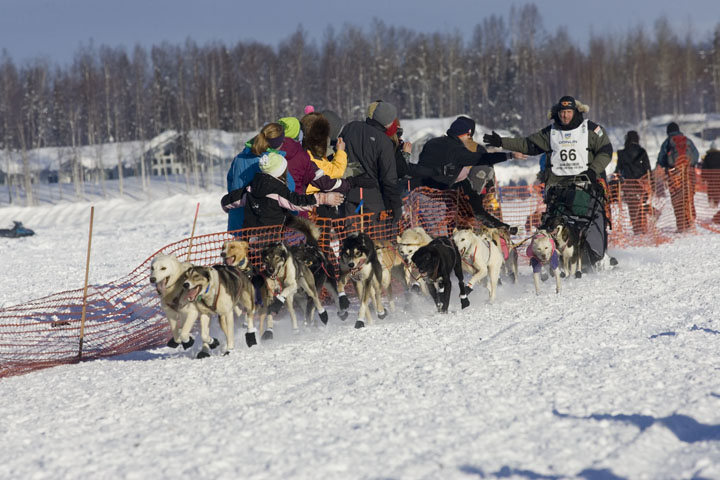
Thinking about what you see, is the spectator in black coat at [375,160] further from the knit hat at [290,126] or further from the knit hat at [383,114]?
the knit hat at [290,126]

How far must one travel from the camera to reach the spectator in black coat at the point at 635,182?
11.7 metres

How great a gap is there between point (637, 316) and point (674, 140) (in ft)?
26.2

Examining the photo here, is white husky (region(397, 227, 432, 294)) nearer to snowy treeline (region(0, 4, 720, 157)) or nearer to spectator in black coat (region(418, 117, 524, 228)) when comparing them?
spectator in black coat (region(418, 117, 524, 228))

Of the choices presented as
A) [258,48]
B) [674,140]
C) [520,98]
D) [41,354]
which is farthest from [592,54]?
[41,354]

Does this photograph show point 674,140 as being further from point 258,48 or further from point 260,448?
point 258,48

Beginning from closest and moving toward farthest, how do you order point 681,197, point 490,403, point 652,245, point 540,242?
point 490,403, point 540,242, point 652,245, point 681,197

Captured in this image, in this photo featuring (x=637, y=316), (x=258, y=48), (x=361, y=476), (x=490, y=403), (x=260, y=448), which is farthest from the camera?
Result: (x=258, y=48)

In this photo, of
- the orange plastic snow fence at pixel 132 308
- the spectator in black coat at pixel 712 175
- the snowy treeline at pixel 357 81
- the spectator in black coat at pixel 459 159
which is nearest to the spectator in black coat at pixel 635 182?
the orange plastic snow fence at pixel 132 308

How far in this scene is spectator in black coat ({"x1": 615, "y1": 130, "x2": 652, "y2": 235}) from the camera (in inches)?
460

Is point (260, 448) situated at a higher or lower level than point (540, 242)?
lower

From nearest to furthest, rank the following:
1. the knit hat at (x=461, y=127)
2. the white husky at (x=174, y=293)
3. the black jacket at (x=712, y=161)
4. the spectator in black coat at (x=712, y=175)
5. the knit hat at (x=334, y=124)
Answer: the white husky at (x=174, y=293) < the knit hat at (x=334, y=124) < the knit hat at (x=461, y=127) < the spectator in black coat at (x=712, y=175) < the black jacket at (x=712, y=161)

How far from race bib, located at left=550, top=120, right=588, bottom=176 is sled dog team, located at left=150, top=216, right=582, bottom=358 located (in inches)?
27.4

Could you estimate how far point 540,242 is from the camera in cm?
720

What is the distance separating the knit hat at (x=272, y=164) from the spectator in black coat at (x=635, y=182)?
6.29 metres
